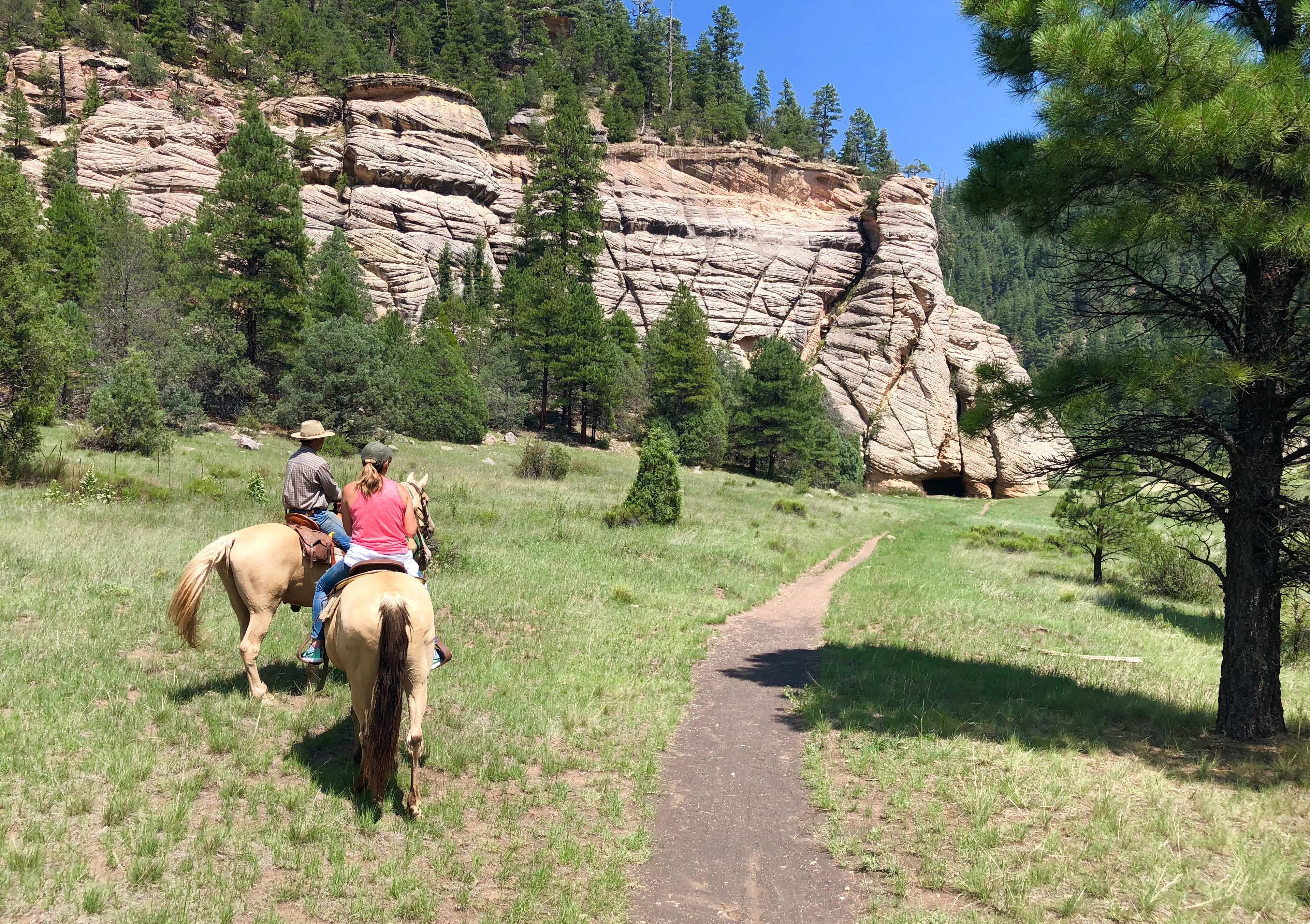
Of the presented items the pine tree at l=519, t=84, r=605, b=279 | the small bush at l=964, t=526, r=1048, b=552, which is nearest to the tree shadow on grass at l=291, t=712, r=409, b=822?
the small bush at l=964, t=526, r=1048, b=552

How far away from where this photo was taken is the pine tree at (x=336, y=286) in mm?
43594

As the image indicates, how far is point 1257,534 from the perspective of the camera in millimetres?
7793

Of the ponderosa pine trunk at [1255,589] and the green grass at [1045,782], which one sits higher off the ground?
the ponderosa pine trunk at [1255,589]

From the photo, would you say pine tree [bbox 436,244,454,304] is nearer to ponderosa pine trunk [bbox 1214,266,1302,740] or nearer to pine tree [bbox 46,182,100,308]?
pine tree [bbox 46,182,100,308]

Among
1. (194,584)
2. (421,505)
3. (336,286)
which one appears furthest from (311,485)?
(336,286)

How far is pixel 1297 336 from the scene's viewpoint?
7469mm

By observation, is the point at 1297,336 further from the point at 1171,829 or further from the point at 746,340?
the point at 746,340

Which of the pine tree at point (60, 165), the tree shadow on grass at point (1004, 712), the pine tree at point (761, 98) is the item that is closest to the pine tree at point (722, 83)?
the pine tree at point (761, 98)

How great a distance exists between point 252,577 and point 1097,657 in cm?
1310

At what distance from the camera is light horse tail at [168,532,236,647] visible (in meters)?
7.02

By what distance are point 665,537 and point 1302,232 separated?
14987mm

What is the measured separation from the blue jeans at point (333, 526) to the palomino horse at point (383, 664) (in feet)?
4.88

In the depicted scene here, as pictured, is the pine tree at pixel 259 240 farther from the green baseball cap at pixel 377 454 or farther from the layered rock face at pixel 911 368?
the layered rock face at pixel 911 368

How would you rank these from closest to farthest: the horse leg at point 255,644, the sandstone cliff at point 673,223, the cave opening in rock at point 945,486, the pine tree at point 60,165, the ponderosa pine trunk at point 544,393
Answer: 1. the horse leg at point 255,644
2. the ponderosa pine trunk at point 544,393
3. the pine tree at point 60,165
4. the sandstone cliff at point 673,223
5. the cave opening in rock at point 945,486
